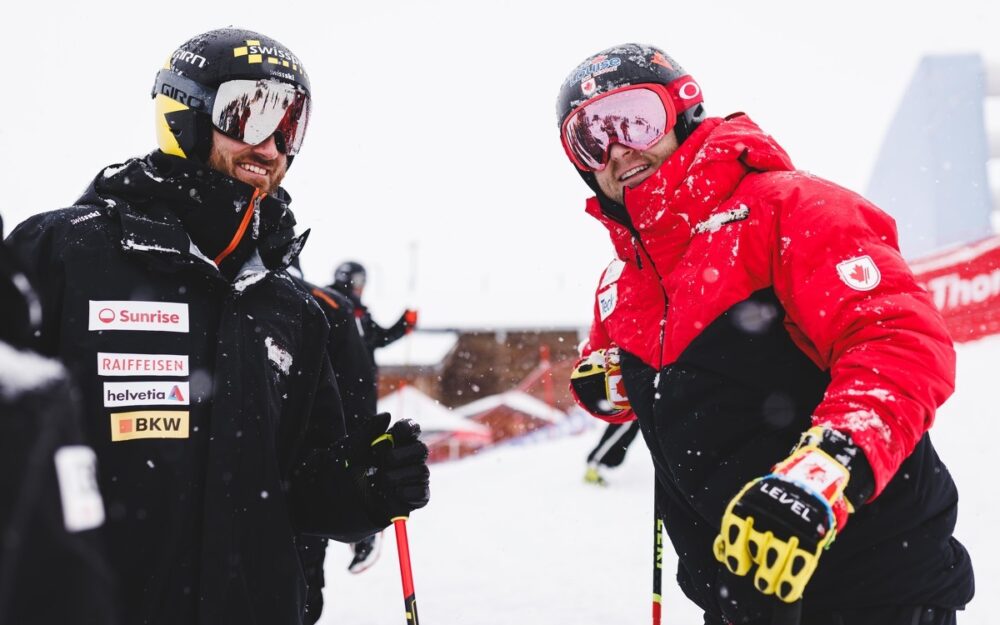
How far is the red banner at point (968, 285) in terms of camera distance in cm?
1123

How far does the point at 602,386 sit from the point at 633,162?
924 mm

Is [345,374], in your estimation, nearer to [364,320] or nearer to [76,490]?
[364,320]

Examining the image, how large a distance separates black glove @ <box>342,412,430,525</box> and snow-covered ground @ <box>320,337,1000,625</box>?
297cm

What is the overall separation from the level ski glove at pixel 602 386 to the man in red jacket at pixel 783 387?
401 mm

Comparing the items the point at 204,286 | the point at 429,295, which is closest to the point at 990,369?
the point at 204,286

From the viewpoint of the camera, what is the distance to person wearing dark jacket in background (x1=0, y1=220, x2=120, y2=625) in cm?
71

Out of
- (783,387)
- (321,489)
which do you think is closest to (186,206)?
(321,489)

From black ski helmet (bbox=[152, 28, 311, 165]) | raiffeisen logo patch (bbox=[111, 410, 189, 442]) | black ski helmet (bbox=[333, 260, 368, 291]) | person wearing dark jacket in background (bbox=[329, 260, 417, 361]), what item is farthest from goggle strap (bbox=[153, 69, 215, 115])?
black ski helmet (bbox=[333, 260, 368, 291])

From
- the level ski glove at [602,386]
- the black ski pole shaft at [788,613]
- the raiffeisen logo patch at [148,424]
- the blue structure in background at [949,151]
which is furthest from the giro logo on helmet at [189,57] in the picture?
the blue structure in background at [949,151]

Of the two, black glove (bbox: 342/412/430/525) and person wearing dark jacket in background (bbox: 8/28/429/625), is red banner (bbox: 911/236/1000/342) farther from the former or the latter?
person wearing dark jacket in background (bbox: 8/28/429/625)

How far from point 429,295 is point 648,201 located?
36878 millimetres

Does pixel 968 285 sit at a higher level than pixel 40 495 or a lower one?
lower

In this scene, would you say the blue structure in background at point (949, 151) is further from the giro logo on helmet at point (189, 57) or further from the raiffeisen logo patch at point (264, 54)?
the giro logo on helmet at point (189, 57)

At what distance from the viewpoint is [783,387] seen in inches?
79.1
